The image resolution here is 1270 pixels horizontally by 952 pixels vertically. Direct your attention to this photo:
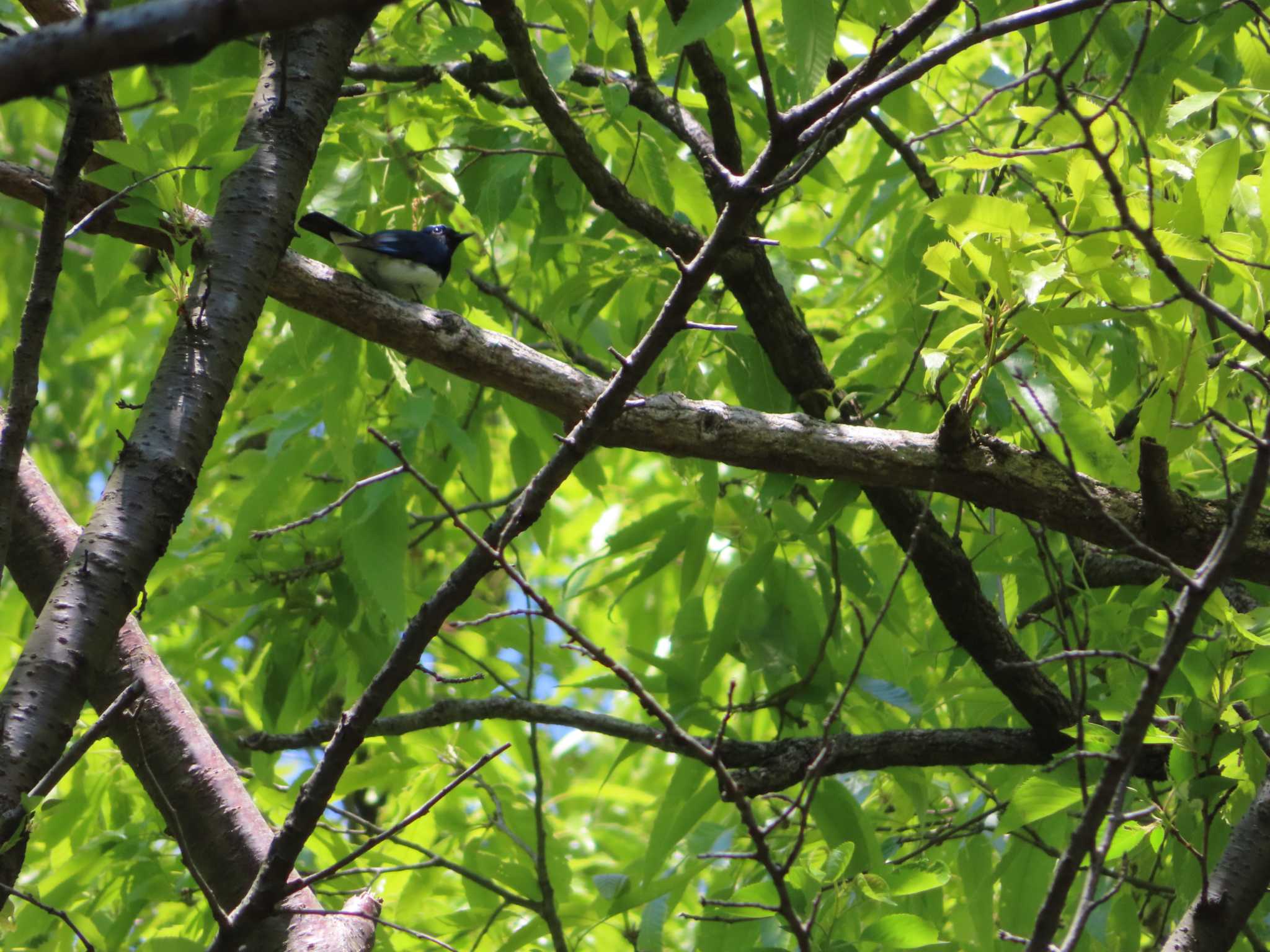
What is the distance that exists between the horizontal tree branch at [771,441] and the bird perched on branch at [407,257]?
3.74 feet

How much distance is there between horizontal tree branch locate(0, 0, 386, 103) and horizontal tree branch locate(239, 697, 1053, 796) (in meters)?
2.48

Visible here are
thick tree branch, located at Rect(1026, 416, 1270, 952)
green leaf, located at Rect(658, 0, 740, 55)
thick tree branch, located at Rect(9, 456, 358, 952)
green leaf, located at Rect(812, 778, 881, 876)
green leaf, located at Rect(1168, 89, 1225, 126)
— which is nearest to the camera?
thick tree branch, located at Rect(1026, 416, 1270, 952)

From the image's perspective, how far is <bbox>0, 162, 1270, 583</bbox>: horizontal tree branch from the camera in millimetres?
2717

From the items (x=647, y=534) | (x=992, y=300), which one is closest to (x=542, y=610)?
(x=992, y=300)

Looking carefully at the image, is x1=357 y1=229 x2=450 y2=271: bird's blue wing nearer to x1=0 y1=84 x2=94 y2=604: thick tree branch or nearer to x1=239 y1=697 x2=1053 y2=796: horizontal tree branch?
x1=239 y1=697 x2=1053 y2=796: horizontal tree branch

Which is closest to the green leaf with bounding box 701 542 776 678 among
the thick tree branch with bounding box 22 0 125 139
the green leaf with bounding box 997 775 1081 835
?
the green leaf with bounding box 997 775 1081 835

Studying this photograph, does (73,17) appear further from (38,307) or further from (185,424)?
(38,307)

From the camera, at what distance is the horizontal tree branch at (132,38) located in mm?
873

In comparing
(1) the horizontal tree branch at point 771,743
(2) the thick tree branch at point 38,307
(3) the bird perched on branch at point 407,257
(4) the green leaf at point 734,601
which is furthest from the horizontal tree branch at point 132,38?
(3) the bird perched on branch at point 407,257

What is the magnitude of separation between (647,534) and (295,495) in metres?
1.30

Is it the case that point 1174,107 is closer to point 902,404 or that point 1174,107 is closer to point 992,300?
point 992,300

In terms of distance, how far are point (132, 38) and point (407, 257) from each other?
3.37 metres

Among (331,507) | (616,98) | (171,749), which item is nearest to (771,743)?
(171,749)

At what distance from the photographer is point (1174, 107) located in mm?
2697
